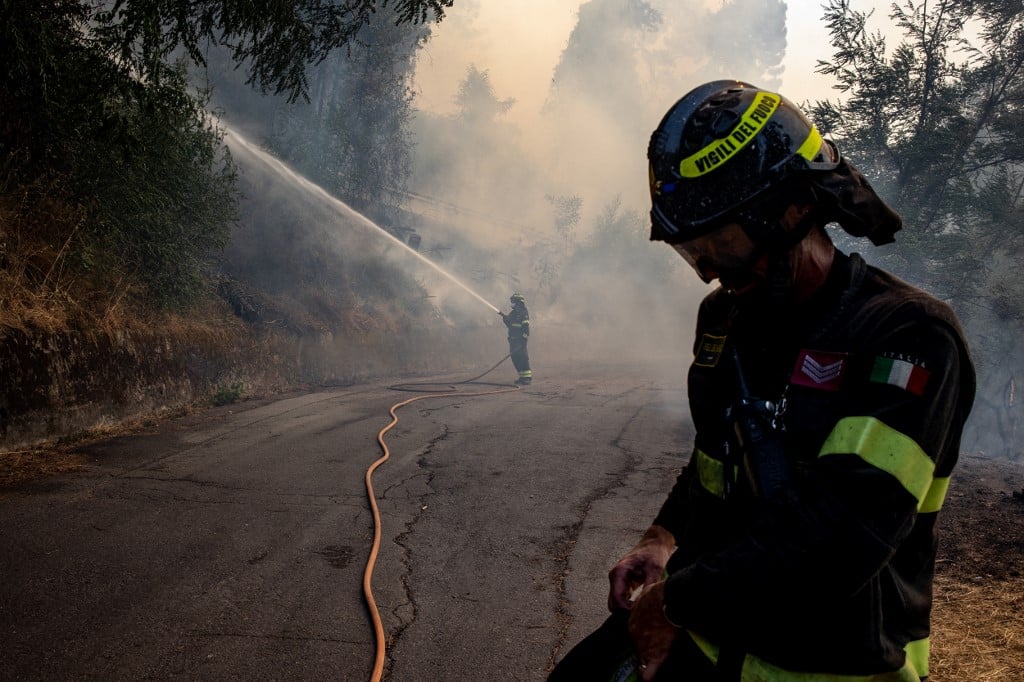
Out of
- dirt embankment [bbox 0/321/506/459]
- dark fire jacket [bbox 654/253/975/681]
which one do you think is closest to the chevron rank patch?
dark fire jacket [bbox 654/253/975/681]

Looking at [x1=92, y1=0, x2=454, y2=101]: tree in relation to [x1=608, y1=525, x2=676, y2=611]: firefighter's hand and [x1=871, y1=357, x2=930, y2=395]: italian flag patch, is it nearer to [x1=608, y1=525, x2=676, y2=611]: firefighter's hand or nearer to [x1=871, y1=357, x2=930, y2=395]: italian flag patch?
[x1=608, y1=525, x2=676, y2=611]: firefighter's hand

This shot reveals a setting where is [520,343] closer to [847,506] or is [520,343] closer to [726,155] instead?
[726,155]

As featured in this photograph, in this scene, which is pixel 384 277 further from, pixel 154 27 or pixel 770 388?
pixel 770 388

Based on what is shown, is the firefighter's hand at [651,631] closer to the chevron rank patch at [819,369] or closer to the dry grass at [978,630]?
the chevron rank patch at [819,369]

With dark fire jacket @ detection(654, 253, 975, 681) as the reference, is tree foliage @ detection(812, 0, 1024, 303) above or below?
above

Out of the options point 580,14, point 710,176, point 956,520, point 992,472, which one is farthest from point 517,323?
point 580,14

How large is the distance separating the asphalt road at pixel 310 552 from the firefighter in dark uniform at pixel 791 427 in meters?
2.33

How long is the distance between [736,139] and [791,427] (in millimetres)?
579

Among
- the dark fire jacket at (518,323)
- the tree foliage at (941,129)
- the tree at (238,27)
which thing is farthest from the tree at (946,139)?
the tree at (238,27)

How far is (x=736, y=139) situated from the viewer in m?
1.43

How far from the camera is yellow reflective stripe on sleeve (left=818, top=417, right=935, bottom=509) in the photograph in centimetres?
113

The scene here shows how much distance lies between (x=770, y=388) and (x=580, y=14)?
71936 millimetres

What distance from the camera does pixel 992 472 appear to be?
34.1ft

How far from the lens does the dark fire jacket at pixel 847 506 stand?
1.15m
